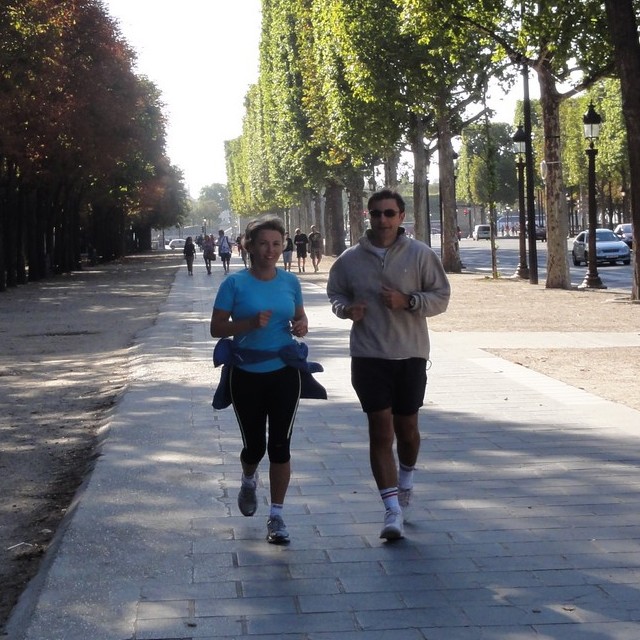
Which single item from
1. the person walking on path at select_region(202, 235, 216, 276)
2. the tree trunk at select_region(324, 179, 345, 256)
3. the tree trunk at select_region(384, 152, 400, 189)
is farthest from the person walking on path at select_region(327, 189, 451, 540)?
the tree trunk at select_region(324, 179, 345, 256)

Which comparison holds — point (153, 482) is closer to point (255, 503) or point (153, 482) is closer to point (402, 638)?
point (255, 503)

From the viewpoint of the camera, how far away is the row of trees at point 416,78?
26.6 metres

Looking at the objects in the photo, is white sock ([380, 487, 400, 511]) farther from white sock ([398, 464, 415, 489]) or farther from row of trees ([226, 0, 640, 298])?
row of trees ([226, 0, 640, 298])

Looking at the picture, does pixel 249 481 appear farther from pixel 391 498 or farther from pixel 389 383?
pixel 389 383

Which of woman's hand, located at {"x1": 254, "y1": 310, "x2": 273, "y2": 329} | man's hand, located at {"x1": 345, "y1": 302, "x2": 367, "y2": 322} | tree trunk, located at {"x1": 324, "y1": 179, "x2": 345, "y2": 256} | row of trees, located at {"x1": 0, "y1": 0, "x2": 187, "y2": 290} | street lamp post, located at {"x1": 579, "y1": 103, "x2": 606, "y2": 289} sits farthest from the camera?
tree trunk, located at {"x1": 324, "y1": 179, "x2": 345, "y2": 256}

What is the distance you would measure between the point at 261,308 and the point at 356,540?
50.1 inches

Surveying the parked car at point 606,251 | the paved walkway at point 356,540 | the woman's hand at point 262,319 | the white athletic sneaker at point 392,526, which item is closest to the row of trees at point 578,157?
the parked car at point 606,251

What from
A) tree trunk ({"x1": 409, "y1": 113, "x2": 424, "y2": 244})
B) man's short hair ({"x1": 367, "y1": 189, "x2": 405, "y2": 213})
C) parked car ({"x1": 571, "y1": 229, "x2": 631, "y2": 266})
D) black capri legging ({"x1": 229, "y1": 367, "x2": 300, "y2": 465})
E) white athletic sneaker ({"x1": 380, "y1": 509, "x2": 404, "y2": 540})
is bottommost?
parked car ({"x1": 571, "y1": 229, "x2": 631, "y2": 266})

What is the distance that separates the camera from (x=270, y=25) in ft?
243

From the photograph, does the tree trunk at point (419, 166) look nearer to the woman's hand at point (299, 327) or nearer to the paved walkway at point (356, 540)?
the paved walkway at point (356, 540)

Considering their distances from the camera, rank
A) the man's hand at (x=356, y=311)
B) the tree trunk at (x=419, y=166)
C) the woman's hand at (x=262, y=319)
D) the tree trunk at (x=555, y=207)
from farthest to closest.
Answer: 1. the tree trunk at (x=419, y=166)
2. the tree trunk at (x=555, y=207)
3. the man's hand at (x=356, y=311)
4. the woman's hand at (x=262, y=319)

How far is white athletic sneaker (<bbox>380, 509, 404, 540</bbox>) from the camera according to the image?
265 inches

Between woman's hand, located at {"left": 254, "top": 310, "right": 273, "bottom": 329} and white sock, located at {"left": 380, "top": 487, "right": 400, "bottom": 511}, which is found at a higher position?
woman's hand, located at {"left": 254, "top": 310, "right": 273, "bottom": 329}

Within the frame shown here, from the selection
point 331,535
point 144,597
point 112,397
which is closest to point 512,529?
point 331,535
